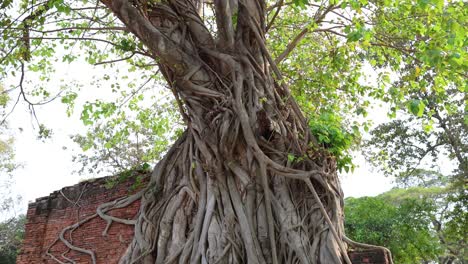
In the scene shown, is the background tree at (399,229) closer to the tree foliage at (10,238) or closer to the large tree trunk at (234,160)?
the large tree trunk at (234,160)

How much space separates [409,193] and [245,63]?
12132 millimetres

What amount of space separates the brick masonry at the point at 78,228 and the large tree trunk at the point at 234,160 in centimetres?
52

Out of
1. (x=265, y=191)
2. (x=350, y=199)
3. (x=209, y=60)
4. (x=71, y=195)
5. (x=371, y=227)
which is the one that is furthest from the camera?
(x=350, y=199)

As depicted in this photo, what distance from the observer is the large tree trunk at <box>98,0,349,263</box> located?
152 inches

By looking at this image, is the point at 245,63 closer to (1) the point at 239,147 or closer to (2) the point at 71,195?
(1) the point at 239,147

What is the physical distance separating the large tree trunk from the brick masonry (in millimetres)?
523

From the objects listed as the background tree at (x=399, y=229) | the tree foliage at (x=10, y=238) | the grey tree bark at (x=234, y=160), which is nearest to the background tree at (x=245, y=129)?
the grey tree bark at (x=234, y=160)

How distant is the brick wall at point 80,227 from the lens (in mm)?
5055

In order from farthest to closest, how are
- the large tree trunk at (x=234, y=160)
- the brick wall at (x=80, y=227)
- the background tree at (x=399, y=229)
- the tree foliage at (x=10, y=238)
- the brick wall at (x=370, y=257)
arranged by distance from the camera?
the tree foliage at (x=10, y=238) < the background tree at (x=399, y=229) < the brick wall at (x=80, y=227) < the large tree trunk at (x=234, y=160) < the brick wall at (x=370, y=257)

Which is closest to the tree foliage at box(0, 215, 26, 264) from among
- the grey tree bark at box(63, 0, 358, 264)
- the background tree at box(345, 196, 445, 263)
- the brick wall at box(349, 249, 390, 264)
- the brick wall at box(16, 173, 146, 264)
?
the brick wall at box(16, 173, 146, 264)

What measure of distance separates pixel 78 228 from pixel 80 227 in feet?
→ 0.14

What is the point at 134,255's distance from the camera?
4.46 meters

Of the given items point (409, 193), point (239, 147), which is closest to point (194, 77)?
point (239, 147)

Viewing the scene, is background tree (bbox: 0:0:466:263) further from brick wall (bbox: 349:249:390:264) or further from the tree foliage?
the tree foliage
